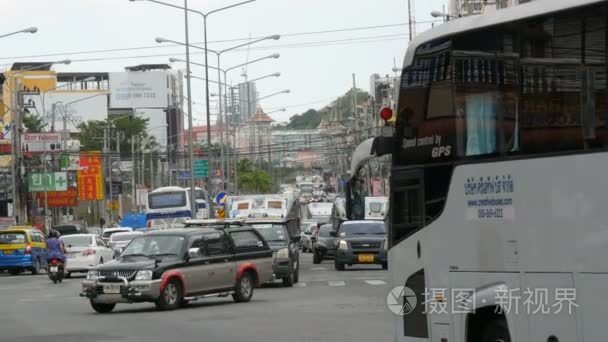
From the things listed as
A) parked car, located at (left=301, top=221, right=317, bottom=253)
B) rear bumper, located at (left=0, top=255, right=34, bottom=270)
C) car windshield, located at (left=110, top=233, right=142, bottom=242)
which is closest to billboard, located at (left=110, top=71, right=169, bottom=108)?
parked car, located at (left=301, top=221, right=317, bottom=253)

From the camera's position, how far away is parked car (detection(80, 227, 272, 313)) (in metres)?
24.5

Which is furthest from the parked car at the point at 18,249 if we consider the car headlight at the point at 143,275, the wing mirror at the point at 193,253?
the car headlight at the point at 143,275

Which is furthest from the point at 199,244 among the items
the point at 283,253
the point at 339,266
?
the point at 339,266

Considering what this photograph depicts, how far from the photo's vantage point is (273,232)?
116 ft

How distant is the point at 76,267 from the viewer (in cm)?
4500

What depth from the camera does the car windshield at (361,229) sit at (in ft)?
136

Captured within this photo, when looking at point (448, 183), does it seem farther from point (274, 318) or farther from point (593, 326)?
point (274, 318)

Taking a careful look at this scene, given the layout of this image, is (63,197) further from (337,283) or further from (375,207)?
(337,283)

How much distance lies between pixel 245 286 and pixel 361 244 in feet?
45.8

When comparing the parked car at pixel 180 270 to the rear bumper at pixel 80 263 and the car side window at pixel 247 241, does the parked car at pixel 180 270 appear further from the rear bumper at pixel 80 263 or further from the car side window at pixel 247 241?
the rear bumper at pixel 80 263

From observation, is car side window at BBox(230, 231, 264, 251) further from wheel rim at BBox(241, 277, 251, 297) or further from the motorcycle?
the motorcycle

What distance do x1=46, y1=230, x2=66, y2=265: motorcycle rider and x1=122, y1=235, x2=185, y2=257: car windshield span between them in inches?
606

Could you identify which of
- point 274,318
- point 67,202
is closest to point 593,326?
point 274,318

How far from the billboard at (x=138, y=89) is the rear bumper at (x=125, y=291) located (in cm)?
13829
